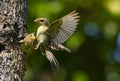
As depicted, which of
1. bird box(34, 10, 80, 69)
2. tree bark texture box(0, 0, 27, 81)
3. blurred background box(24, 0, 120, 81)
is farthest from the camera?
blurred background box(24, 0, 120, 81)

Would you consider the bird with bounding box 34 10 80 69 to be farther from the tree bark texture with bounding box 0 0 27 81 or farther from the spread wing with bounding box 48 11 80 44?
the tree bark texture with bounding box 0 0 27 81

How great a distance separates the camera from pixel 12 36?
165 inches

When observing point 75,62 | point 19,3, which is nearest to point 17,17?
point 19,3

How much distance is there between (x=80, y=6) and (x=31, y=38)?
2.95 meters

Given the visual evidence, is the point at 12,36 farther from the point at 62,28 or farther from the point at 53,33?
the point at 62,28

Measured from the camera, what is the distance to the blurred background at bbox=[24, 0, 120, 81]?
705 centimetres

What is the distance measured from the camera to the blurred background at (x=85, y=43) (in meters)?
7.05

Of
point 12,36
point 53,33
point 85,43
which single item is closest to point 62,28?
point 53,33

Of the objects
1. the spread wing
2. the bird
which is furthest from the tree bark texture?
the spread wing

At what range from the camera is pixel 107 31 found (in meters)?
7.23

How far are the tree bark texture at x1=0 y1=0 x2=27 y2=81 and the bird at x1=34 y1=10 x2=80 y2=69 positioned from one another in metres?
0.14

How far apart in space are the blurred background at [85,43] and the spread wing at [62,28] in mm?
2366

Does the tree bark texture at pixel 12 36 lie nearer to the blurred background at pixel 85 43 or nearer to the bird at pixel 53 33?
the bird at pixel 53 33

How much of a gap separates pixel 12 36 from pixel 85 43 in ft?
10.4
